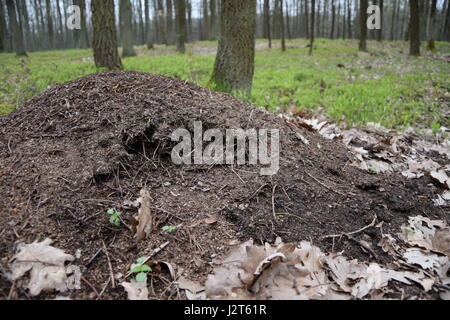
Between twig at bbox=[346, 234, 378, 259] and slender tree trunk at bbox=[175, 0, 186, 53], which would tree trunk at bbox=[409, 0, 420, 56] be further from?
twig at bbox=[346, 234, 378, 259]

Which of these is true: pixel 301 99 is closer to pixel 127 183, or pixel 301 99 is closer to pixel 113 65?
pixel 113 65

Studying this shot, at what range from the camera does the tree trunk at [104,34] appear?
25.6 feet

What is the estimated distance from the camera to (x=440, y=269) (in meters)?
1.93

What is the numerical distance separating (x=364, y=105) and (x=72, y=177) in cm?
597

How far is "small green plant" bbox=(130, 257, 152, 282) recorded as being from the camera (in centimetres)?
167

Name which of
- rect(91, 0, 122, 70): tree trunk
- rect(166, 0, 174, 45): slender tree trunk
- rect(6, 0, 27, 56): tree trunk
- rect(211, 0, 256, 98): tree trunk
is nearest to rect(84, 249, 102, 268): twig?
rect(211, 0, 256, 98): tree trunk

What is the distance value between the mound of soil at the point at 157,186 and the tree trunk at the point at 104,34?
552 cm

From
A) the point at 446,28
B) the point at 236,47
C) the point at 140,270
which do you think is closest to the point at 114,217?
the point at 140,270

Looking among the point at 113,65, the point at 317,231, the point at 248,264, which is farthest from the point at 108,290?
the point at 113,65

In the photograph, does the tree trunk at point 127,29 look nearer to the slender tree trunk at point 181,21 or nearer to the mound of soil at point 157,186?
the slender tree trunk at point 181,21
